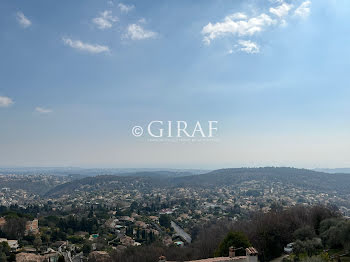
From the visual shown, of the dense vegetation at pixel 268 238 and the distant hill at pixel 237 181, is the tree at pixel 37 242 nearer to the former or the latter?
the dense vegetation at pixel 268 238

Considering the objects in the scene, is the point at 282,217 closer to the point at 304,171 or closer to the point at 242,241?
the point at 242,241

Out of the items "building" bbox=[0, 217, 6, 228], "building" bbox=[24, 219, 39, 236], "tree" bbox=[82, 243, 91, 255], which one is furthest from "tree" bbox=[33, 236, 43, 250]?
"building" bbox=[0, 217, 6, 228]

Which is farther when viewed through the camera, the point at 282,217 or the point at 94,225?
the point at 94,225

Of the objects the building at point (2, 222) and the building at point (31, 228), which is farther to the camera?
the building at point (2, 222)

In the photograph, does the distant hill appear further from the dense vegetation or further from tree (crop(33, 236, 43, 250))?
tree (crop(33, 236, 43, 250))

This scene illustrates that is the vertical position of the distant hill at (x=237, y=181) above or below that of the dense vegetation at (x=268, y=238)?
below

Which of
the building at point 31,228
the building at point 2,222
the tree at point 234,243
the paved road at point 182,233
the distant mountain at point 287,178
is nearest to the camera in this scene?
the tree at point 234,243

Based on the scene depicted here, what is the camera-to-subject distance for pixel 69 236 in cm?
3331

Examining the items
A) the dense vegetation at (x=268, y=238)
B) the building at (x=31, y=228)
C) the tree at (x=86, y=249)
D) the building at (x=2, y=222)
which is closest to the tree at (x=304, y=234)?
the dense vegetation at (x=268, y=238)

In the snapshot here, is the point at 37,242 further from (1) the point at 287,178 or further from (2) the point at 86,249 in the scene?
(1) the point at 287,178

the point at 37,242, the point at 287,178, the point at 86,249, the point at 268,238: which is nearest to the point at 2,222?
the point at 37,242

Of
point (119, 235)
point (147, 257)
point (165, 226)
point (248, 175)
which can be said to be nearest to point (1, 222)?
point (119, 235)

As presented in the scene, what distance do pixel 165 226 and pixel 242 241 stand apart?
2859 cm

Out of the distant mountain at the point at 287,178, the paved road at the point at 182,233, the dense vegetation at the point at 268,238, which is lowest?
the paved road at the point at 182,233
